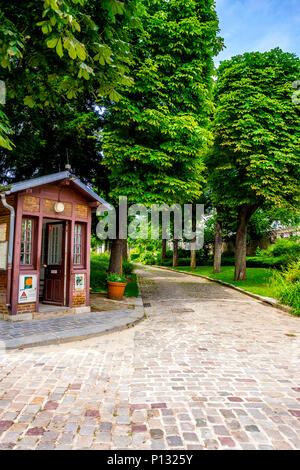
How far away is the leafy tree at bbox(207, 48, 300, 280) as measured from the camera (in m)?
14.5

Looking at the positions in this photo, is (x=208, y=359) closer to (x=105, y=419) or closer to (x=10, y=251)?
(x=105, y=419)

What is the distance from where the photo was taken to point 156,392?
3846 millimetres

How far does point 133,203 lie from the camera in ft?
42.0

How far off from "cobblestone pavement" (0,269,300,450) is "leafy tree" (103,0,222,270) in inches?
250

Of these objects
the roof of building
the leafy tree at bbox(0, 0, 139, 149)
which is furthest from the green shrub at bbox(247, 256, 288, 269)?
the leafy tree at bbox(0, 0, 139, 149)

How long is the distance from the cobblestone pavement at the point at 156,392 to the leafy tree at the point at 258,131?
31.7 feet

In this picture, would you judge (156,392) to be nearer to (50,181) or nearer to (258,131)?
(50,181)

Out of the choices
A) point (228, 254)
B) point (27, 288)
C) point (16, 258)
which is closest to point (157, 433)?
point (27, 288)

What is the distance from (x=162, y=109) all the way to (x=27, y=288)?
799 cm

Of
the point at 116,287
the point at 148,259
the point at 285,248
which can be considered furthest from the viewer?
the point at 148,259

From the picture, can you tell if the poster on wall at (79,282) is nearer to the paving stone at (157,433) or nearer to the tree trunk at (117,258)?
the tree trunk at (117,258)

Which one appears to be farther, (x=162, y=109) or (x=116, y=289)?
(x=116, y=289)

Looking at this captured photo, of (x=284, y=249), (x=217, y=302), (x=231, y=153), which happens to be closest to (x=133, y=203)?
(x=217, y=302)

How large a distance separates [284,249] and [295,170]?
32.9ft
